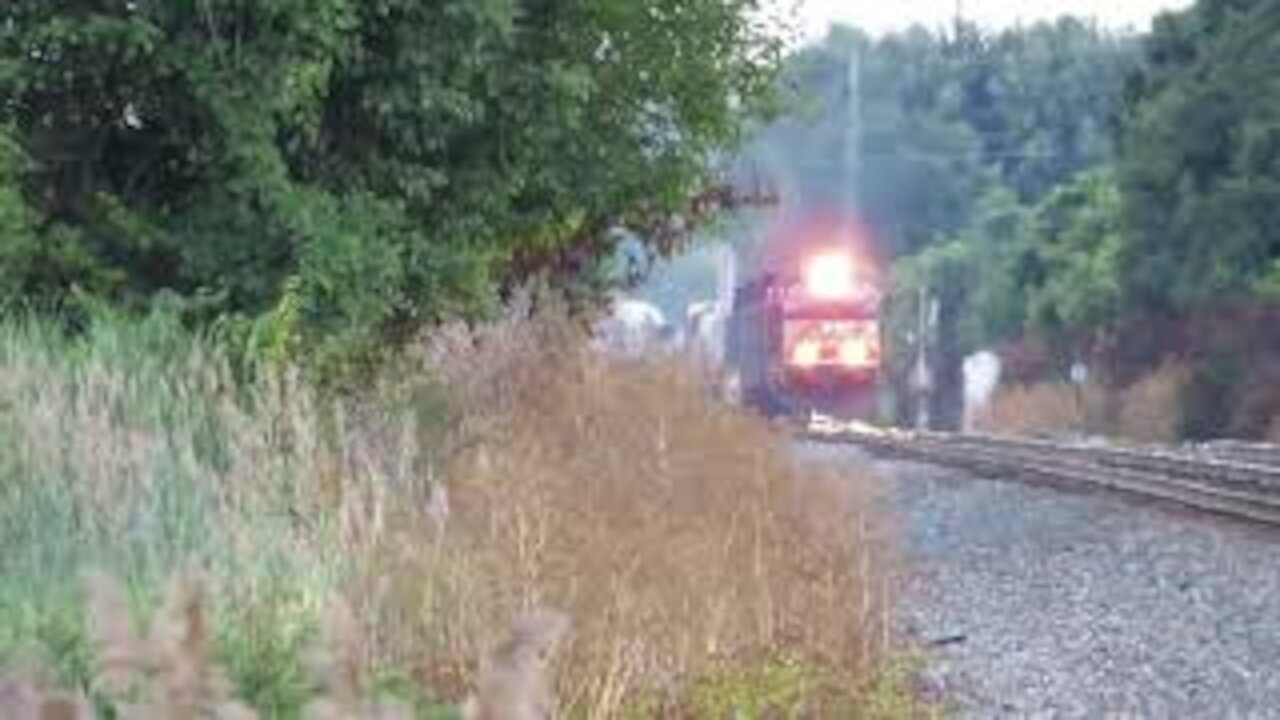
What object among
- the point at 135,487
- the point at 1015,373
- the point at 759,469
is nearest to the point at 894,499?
the point at 759,469

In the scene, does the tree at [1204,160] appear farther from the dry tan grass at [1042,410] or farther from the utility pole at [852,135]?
the utility pole at [852,135]

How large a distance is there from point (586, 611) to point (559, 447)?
5.25m

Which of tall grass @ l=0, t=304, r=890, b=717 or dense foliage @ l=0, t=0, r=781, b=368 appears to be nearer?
tall grass @ l=0, t=304, r=890, b=717

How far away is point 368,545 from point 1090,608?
10161 millimetres

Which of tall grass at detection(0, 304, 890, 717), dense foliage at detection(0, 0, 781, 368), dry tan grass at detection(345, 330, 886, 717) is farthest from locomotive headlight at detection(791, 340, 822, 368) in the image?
tall grass at detection(0, 304, 890, 717)

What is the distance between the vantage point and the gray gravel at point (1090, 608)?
12430mm

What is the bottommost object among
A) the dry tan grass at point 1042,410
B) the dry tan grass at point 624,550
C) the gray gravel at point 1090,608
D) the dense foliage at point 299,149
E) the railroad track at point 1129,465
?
the dry tan grass at point 1042,410

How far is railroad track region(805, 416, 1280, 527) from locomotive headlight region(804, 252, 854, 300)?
26.2 ft

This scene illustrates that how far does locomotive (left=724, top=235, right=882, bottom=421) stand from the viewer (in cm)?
4753

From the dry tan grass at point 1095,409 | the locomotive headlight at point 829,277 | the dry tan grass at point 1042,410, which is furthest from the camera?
the dry tan grass at point 1042,410

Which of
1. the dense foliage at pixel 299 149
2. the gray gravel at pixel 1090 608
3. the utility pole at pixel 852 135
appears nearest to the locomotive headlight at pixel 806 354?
the utility pole at pixel 852 135

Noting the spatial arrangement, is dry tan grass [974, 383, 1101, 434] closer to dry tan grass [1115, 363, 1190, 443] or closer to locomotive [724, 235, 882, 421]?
dry tan grass [1115, 363, 1190, 443]

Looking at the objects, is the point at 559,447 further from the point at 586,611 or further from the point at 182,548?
the point at 182,548

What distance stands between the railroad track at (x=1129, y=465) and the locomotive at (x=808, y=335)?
20.3 feet
